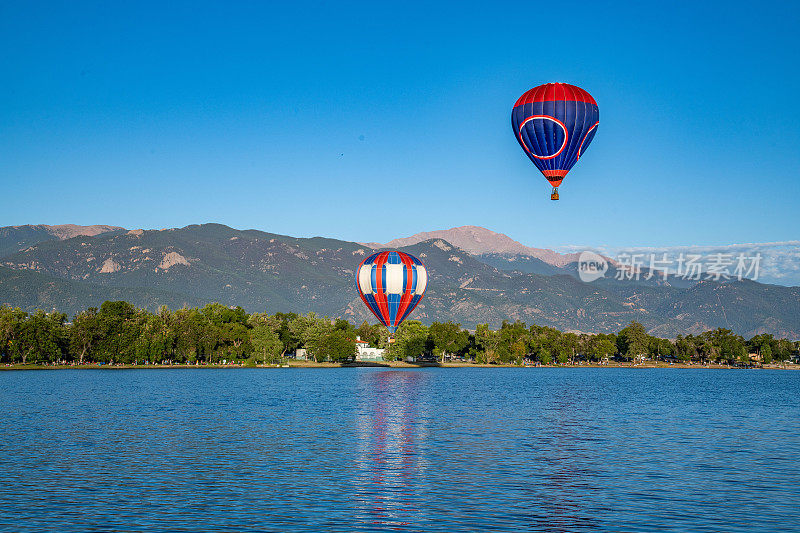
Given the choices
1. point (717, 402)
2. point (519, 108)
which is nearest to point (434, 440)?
point (519, 108)

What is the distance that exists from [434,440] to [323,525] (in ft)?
99.2

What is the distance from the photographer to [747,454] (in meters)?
57.8

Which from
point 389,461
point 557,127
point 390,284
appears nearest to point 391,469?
point 389,461

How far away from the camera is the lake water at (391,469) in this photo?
117 ft

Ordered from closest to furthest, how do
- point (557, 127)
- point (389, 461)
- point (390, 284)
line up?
point (389, 461) < point (557, 127) < point (390, 284)

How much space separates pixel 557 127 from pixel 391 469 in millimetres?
64213

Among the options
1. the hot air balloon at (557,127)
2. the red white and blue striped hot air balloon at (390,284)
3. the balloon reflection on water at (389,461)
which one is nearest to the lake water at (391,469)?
the balloon reflection on water at (389,461)

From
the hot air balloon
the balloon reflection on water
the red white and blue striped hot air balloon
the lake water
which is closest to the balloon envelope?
the hot air balloon

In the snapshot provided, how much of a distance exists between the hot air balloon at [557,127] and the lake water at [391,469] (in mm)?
30890

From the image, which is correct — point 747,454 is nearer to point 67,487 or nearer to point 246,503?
point 246,503

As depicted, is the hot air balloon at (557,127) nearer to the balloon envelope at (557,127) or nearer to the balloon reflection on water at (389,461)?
the balloon envelope at (557,127)

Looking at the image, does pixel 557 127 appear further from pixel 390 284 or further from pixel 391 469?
pixel 390 284

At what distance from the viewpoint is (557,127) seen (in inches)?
4043

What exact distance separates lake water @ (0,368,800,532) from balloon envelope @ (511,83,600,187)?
30908 mm
